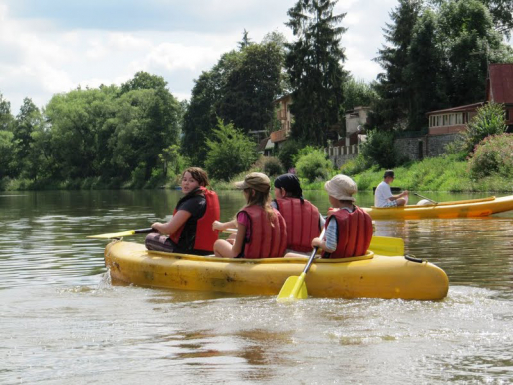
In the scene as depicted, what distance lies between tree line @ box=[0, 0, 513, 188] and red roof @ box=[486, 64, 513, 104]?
4.53 metres

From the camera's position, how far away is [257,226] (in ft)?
27.5

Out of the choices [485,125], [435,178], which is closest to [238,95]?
[485,125]

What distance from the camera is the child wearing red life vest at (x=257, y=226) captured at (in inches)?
326

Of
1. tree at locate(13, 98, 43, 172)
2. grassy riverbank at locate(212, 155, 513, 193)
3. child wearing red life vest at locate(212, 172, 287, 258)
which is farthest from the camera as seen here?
tree at locate(13, 98, 43, 172)

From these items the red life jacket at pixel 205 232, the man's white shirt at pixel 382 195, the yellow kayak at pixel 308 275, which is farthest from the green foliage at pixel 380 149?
the yellow kayak at pixel 308 275

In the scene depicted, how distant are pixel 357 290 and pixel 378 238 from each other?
2.22m

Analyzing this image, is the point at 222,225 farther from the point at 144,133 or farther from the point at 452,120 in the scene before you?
the point at 144,133

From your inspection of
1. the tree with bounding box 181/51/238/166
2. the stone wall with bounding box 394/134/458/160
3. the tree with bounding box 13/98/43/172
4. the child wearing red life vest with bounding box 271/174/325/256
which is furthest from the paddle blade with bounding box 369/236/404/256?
the tree with bounding box 13/98/43/172

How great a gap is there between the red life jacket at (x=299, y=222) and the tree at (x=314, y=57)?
48.5m

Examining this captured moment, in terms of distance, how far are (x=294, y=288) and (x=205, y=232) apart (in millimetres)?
1961

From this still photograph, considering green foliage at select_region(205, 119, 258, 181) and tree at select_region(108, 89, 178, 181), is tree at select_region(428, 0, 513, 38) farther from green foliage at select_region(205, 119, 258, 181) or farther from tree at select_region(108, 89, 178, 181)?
tree at select_region(108, 89, 178, 181)

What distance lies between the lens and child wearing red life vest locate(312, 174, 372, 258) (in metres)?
7.88

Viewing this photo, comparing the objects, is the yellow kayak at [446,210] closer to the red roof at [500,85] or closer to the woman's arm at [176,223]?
the woman's arm at [176,223]

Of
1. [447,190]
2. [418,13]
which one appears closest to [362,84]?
[418,13]
